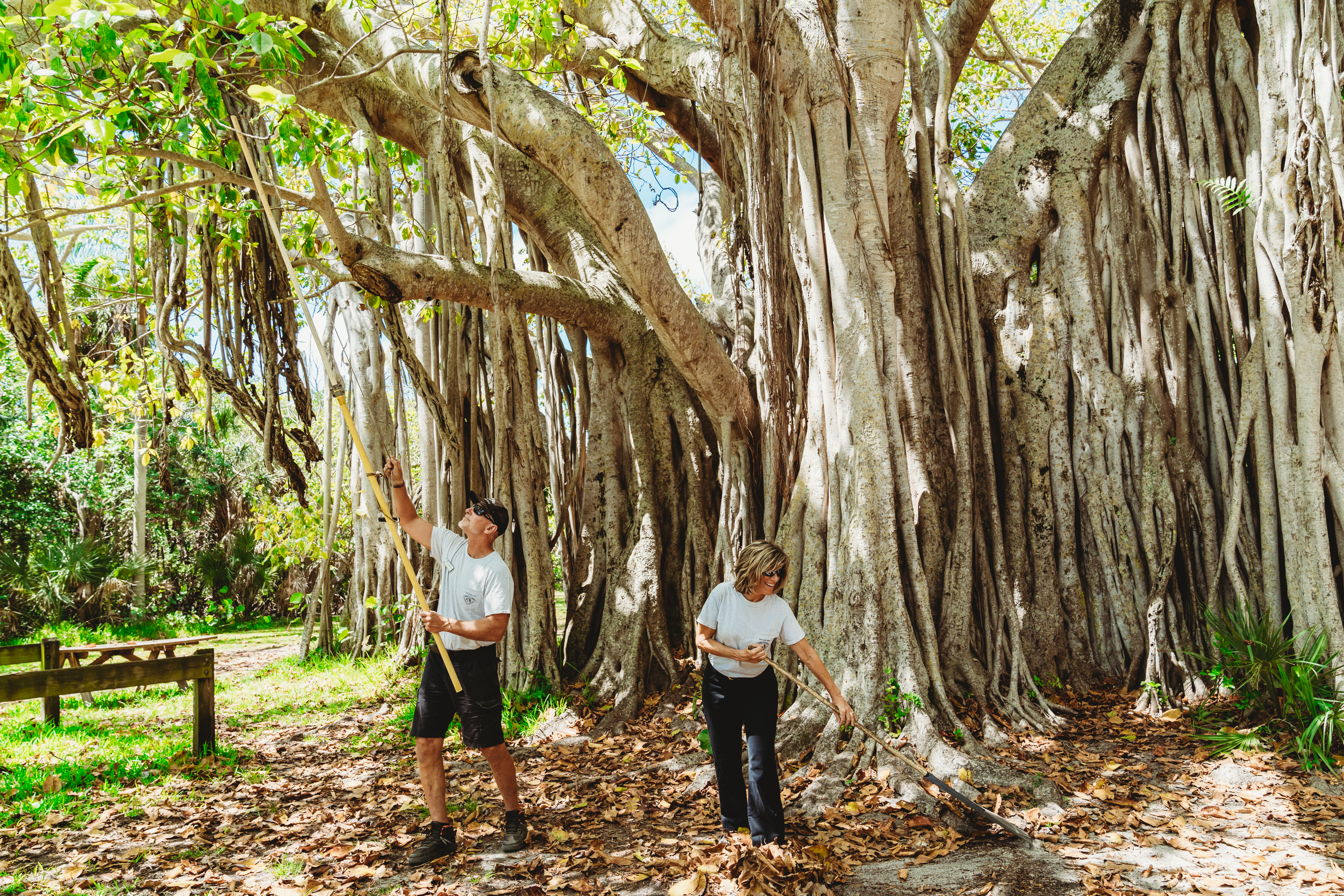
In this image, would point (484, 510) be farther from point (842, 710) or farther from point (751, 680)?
point (842, 710)

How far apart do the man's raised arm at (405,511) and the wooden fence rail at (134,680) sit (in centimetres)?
188

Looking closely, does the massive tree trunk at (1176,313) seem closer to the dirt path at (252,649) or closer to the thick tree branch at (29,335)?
the thick tree branch at (29,335)

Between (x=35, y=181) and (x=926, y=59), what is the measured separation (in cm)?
618

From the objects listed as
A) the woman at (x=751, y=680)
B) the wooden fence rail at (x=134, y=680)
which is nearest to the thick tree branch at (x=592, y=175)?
the woman at (x=751, y=680)

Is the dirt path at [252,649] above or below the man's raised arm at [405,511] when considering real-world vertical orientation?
below

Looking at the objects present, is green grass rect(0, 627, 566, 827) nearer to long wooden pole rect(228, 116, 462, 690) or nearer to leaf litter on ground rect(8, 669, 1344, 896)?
leaf litter on ground rect(8, 669, 1344, 896)

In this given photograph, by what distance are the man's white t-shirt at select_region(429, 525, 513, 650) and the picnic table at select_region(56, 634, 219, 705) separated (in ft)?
8.84

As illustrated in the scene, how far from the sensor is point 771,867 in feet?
9.77

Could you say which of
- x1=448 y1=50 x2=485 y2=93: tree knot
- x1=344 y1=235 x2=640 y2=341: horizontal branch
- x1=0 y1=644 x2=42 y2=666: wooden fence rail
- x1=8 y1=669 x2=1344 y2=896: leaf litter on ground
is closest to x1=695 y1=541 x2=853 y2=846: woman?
x1=8 y1=669 x2=1344 y2=896: leaf litter on ground

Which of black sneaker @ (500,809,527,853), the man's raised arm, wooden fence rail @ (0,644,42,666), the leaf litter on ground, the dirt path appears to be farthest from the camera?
the dirt path

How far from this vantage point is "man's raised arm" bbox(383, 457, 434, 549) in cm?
366

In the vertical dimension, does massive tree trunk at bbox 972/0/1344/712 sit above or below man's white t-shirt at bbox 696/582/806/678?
above

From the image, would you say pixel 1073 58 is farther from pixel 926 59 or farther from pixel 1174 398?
pixel 1174 398

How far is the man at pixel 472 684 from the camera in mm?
3420
